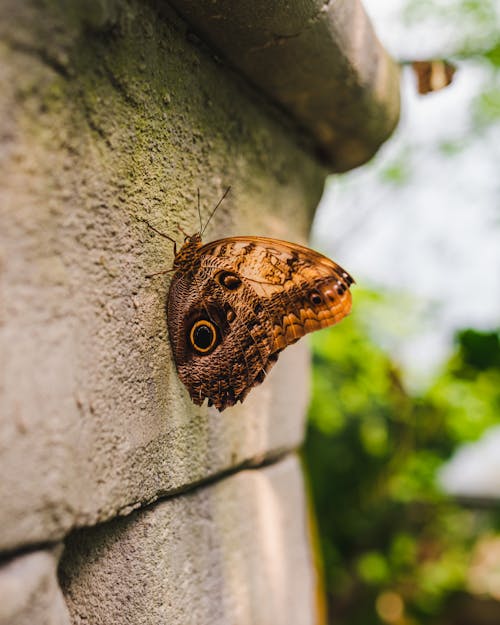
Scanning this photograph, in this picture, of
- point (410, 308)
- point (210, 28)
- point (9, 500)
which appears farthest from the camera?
point (410, 308)

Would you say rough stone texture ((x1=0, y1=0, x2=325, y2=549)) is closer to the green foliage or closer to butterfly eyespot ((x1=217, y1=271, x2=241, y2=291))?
butterfly eyespot ((x1=217, y1=271, x2=241, y2=291))

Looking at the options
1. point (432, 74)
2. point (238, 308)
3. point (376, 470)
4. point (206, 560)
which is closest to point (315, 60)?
point (432, 74)

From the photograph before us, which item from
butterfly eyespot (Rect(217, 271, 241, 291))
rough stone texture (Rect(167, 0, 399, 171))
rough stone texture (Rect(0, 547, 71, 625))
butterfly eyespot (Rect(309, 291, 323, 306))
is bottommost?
rough stone texture (Rect(0, 547, 71, 625))

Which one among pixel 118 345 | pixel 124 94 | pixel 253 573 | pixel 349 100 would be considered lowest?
pixel 253 573

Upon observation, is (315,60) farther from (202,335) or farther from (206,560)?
(206,560)

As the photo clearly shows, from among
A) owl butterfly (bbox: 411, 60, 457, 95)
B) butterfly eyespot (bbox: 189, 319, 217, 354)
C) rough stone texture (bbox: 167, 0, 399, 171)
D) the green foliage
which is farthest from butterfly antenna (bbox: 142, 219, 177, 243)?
the green foliage

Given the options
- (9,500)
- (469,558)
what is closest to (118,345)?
(9,500)

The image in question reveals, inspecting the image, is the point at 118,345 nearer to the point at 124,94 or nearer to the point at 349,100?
the point at 124,94

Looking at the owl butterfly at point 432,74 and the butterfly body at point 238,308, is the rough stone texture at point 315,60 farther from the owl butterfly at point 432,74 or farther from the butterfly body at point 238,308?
the butterfly body at point 238,308
